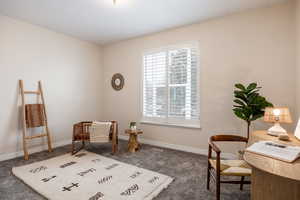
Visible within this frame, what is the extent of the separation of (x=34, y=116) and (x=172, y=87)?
285 centimetres

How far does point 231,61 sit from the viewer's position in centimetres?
294

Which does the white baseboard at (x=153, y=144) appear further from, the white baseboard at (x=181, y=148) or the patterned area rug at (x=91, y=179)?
the patterned area rug at (x=91, y=179)

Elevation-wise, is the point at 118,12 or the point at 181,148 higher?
the point at 118,12

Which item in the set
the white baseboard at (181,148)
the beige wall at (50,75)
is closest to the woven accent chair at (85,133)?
the beige wall at (50,75)

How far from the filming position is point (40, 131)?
11.4ft

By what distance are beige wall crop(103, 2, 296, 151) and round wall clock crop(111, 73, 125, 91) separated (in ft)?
1.62

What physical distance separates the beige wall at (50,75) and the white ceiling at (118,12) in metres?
0.31

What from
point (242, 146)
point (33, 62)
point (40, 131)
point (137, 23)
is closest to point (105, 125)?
point (40, 131)

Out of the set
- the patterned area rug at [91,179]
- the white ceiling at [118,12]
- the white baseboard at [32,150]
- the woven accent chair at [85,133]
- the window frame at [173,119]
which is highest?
the white ceiling at [118,12]

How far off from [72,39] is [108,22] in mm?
1275

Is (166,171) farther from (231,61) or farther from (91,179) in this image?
(231,61)

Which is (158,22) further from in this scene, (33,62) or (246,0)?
(33,62)

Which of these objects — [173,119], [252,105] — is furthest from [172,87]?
[252,105]

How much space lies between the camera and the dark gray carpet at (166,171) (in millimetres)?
1881
